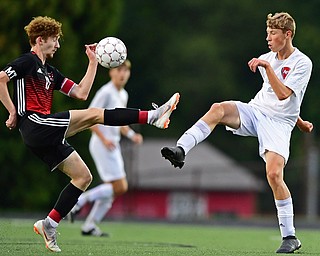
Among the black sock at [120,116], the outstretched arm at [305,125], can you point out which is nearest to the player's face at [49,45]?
the black sock at [120,116]

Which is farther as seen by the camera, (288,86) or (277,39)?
(277,39)

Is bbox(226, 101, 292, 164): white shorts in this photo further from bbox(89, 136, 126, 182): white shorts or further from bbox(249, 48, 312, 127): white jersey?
bbox(89, 136, 126, 182): white shorts

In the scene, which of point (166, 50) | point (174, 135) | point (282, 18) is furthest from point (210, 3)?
point (282, 18)

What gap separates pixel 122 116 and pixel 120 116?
0.06 feet

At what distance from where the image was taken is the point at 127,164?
28.5 m

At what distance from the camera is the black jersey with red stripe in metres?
9.30

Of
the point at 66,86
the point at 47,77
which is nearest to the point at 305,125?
the point at 66,86

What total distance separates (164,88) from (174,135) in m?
2.07

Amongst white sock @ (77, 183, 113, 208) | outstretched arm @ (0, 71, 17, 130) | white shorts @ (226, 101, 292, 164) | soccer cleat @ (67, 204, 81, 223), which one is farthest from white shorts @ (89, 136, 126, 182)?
outstretched arm @ (0, 71, 17, 130)

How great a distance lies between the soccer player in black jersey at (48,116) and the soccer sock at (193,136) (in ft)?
0.70

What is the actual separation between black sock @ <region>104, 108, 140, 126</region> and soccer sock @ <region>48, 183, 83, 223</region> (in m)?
0.76

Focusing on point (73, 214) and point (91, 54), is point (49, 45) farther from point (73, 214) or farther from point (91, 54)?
point (73, 214)

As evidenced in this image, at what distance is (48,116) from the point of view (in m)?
9.23

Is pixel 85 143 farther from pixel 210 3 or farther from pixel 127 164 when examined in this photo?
pixel 210 3
